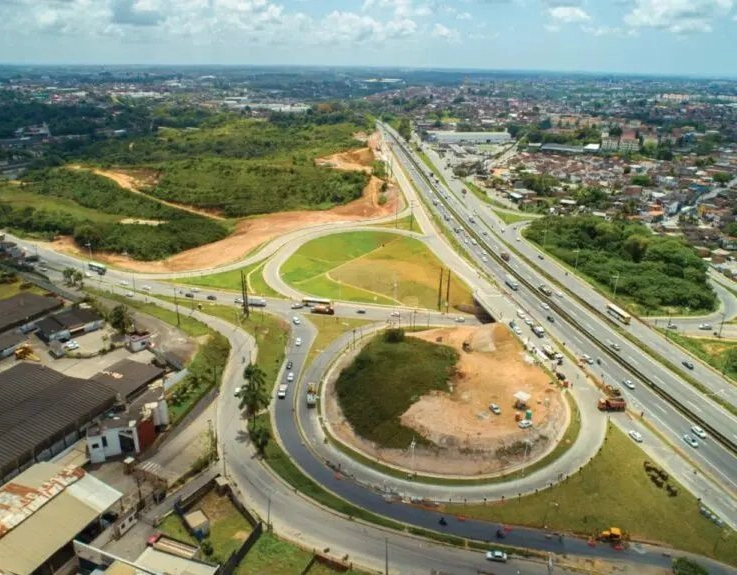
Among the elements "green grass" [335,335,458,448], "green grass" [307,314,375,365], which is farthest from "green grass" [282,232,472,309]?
"green grass" [335,335,458,448]

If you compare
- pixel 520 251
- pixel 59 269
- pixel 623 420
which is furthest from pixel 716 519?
pixel 59 269

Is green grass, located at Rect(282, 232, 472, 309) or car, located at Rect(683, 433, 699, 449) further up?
green grass, located at Rect(282, 232, 472, 309)

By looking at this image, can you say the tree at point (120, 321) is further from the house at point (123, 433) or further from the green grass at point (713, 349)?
the green grass at point (713, 349)

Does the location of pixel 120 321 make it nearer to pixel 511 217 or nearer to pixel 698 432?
pixel 698 432

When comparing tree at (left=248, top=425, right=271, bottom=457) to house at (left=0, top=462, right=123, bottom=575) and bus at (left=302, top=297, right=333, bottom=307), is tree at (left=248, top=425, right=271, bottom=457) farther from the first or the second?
bus at (left=302, top=297, right=333, bottom=307)

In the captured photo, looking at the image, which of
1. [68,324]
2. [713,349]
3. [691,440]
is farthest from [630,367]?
[68,324]

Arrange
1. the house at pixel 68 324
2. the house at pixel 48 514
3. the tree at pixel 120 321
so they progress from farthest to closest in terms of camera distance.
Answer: the tree at pixel 120 321, the house at pixel 68 324, the house at pixel 48 514

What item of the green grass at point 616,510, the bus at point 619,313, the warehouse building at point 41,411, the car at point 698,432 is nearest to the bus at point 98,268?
the warehouse building at point 41,411
